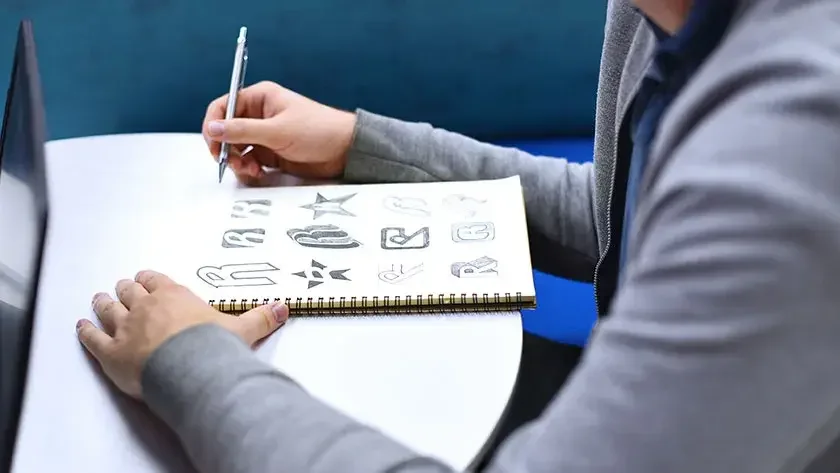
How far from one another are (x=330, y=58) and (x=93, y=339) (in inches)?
26.6

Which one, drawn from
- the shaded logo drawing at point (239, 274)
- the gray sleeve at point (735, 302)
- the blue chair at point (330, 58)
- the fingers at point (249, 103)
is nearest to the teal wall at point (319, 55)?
the blue chair at point (330, 58)

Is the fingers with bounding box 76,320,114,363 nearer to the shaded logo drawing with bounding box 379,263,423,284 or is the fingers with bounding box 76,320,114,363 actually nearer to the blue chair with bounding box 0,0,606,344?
the shaded logo drawing with bounding box 379,263,423,284

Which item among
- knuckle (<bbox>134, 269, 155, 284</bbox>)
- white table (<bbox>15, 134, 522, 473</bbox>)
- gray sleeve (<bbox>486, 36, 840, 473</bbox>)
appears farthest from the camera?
knuckle (<bbox>134, 269, 155, 284</bbox>)

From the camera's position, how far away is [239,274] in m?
0.70

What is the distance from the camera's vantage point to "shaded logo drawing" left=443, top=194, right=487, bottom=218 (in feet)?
2.55

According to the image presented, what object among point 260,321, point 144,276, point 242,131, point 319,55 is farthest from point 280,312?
point 319,55

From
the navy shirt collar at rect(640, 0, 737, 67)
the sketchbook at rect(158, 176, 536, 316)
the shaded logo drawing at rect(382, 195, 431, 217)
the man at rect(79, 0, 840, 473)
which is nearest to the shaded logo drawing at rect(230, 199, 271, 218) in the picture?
the sketchbook at rect(158, 176, 536, 316)

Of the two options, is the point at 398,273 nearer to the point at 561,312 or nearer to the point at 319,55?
the point at 561,312

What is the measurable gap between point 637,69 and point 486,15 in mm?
617

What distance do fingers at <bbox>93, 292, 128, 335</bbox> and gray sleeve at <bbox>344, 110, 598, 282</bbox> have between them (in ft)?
0.87

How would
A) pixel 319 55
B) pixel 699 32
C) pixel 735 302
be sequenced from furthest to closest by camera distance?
pixel 319 55 < pixel 699 32 < pixel 735 302

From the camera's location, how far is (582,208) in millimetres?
857

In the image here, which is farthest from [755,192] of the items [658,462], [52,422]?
[52,422]

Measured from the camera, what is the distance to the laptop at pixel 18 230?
0.60 meters
